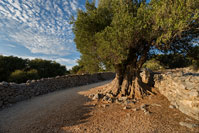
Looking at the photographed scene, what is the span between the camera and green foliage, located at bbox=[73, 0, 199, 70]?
455cm

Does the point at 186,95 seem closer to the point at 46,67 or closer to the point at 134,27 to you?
the point at 134,27

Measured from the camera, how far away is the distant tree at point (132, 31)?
15.2 ft

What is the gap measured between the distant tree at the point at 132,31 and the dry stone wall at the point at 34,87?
23.3 feet

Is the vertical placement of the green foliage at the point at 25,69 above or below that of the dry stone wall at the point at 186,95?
above

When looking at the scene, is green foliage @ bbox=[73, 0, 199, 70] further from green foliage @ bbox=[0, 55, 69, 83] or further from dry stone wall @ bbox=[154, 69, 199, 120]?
green foliage @ bbox=[0, 55, 69, 83]

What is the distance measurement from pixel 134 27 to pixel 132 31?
27 cm

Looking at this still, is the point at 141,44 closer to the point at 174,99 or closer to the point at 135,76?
the point at 135,76

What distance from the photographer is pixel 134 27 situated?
5.44 meters

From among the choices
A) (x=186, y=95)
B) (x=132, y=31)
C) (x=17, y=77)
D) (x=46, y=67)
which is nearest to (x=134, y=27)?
(x=132, y=31)

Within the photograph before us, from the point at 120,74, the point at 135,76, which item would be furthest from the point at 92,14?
the point at 135,76

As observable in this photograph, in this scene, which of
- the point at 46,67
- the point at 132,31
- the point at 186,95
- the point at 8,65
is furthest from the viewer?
the point at 46,67

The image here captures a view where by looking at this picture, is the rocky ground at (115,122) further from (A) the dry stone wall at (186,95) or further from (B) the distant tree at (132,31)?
(B) the distant tree at (132,31)

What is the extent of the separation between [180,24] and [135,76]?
446 centimetres

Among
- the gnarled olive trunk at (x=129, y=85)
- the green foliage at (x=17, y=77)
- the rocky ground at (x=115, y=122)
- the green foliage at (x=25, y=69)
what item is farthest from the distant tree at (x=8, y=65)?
the gnarled olive trunk at (x=129, y=85)
